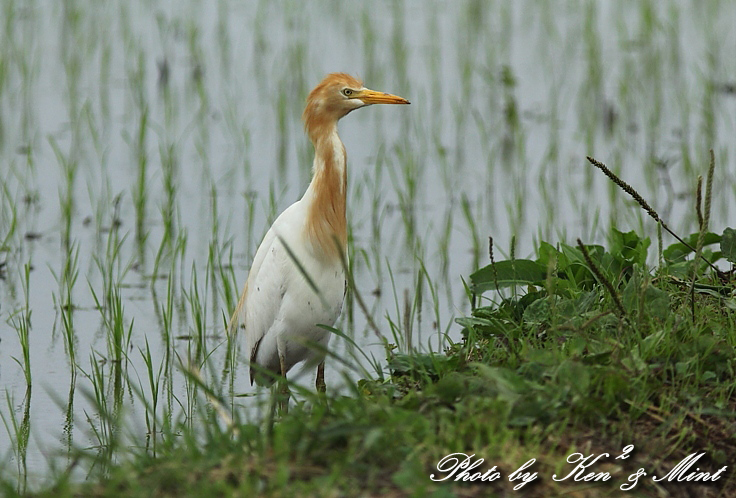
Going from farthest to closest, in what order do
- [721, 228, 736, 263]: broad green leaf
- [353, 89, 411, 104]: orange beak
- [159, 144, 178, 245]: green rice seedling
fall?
[159, 144, 178, 245]: green rice seedling, [353, 89, 411, 104]: orange beak, [721, 228, 736, 263]: broad green leaf

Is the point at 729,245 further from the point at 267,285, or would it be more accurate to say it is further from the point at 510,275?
the point at 267,285

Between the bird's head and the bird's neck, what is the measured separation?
0.14 ft

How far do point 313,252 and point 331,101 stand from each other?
68 cm

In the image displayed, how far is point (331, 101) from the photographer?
4.77m

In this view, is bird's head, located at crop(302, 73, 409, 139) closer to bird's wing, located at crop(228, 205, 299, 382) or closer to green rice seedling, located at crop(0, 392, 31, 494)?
bird's wing, located at crop(228, 205, 299, 382)

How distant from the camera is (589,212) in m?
7.19

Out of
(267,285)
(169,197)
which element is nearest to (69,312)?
(267,285)

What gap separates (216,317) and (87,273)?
922 millimetres

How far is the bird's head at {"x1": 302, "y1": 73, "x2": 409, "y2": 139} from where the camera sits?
15.6 feet

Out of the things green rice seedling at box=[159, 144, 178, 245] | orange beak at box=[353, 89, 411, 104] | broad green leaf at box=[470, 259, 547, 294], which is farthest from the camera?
green rice seedling at box=[159, 144, 178, 245]

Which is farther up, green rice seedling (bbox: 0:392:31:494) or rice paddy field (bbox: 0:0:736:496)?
rice paddy field (bbox: 0:0:736:496)

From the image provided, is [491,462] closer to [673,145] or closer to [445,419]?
[445,419]

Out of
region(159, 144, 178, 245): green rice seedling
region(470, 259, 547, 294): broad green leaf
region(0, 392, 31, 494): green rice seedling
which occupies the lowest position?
region(0, 392, 31, 494): green rice seedling

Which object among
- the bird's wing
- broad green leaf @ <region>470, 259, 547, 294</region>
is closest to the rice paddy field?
the bird's wing
